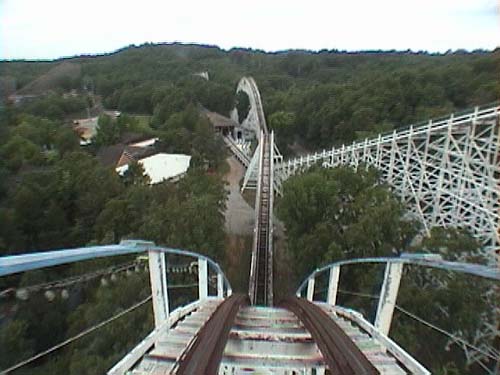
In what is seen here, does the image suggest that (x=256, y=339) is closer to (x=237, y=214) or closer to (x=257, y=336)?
(x=257, y=336)

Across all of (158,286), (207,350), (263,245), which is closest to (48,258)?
(207,350)

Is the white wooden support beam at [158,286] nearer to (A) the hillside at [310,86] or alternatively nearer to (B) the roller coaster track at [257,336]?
(B) the roller coaster track at [257,336]

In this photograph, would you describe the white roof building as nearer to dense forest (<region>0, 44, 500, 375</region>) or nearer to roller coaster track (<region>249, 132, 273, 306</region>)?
dense forest (<region>0, 44, 500, 375</region>)

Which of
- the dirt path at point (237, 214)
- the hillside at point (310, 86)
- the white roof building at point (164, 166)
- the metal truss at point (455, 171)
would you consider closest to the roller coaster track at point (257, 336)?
the hillside at point (310, 86)

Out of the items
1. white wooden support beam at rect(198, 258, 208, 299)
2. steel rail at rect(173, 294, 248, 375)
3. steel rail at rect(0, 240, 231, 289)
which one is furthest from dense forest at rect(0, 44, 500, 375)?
steel rail at rect(0, 240, 231, 289)

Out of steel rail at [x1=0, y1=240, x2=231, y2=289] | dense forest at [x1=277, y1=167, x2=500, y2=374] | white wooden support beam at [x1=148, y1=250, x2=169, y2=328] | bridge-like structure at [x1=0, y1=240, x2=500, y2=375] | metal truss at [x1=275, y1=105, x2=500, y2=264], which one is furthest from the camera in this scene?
metal truss at [x1=275, y1=105, x2=500, y2=264]
